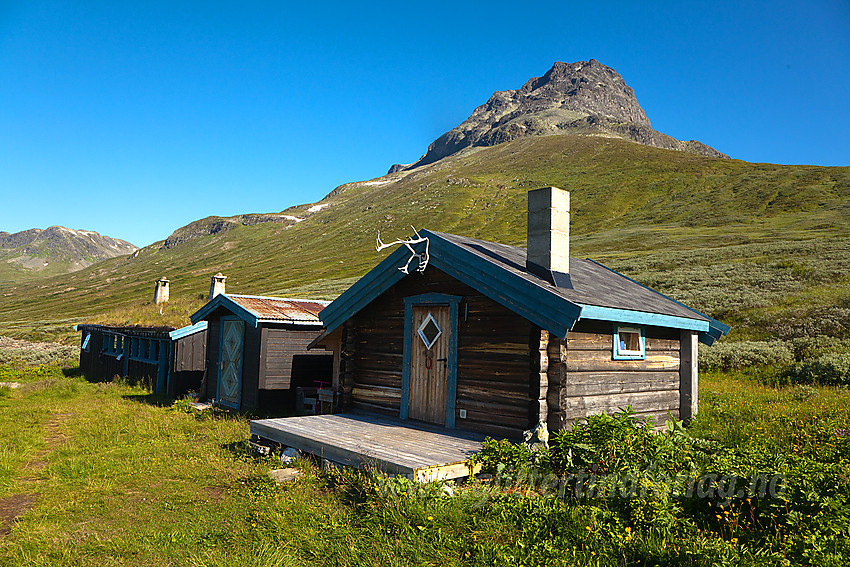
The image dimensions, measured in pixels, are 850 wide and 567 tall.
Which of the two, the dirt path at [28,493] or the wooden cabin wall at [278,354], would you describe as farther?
the wooden cabin wall at [278,354]

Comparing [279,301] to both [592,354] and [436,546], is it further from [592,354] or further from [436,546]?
[436,546]

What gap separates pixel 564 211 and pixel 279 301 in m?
11.1

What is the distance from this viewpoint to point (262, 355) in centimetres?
1526

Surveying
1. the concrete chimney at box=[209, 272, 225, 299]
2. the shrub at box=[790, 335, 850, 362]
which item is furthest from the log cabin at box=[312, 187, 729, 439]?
the concrete chimney at box=[209, 272, 225, 299]

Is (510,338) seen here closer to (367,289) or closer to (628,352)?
(628,352)

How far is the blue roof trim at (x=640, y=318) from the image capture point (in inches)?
331

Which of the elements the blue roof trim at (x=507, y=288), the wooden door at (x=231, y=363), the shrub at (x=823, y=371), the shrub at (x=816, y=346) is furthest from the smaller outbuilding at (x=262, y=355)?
the shrub at (x=816, y=346)

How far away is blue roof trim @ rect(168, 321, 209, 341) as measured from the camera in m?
17.9

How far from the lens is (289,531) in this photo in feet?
20.4

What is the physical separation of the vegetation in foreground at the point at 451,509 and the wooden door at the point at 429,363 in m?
2.51

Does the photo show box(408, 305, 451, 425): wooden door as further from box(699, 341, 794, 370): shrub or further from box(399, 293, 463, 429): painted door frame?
box(699, 341, 794, 370): shrub

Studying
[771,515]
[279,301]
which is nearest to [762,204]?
[279,301]

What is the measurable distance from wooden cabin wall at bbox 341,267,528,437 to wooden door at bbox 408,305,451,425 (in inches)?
14.0

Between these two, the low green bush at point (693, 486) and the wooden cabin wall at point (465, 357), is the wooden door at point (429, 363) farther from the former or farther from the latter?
the low green bush at point (693, 486)
